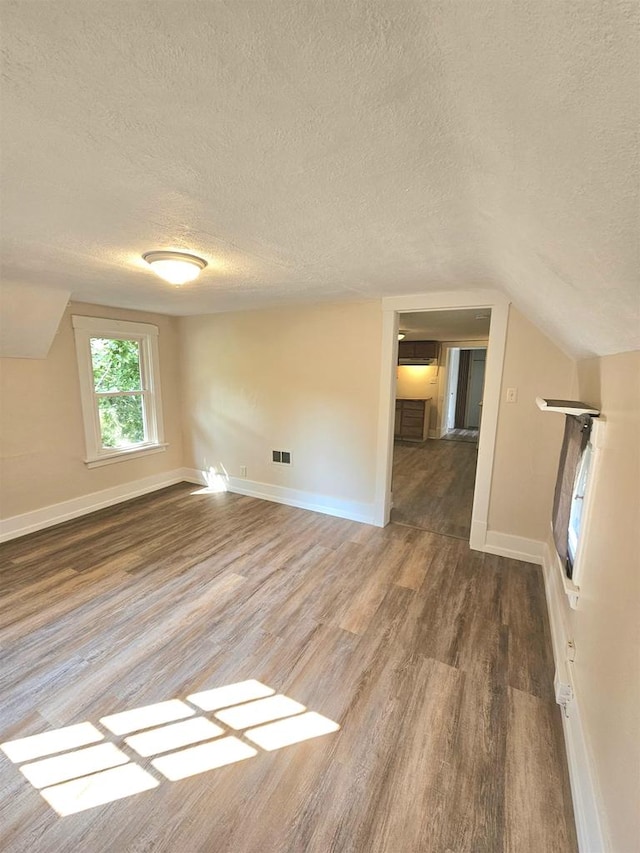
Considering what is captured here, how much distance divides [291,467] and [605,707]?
3.19 metres

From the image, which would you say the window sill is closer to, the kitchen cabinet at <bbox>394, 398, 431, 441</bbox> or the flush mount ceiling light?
the flush mount ceiling light

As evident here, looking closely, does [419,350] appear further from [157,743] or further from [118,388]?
[157,743]

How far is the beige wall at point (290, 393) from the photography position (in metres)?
3.54

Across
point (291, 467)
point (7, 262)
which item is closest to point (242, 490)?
point (291, 467)

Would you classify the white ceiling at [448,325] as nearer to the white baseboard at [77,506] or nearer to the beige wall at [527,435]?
the beige wall at [527,435]

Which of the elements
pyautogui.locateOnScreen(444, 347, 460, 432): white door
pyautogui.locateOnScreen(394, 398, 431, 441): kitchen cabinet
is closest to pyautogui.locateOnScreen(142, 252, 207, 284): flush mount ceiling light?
pyautogui.locateOnScreen(394, 398, 431, 441): kitchen cabinet

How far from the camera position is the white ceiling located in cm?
397

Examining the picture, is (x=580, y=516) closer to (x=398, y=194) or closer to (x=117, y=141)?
(x=398, y=194)

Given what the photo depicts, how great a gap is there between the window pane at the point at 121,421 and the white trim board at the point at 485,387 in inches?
117

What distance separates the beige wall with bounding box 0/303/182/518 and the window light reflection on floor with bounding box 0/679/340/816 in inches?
96.7

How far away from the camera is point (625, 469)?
49.5 inches

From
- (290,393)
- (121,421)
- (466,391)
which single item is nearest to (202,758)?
(290,393)

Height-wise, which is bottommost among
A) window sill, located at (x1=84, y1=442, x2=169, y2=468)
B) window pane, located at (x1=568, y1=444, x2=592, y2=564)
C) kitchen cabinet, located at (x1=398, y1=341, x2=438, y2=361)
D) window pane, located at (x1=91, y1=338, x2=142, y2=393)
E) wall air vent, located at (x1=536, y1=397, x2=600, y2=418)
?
window sill, located at (x1=84, y1=442, x2=169, y2=468)

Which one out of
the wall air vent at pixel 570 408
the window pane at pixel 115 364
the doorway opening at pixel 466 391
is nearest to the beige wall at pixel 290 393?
the window pane at pixel 115 364
